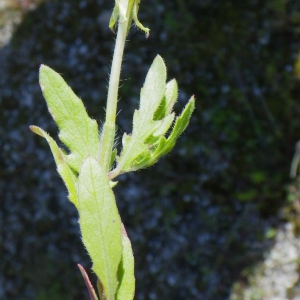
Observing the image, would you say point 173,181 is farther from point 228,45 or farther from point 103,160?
point 103,160

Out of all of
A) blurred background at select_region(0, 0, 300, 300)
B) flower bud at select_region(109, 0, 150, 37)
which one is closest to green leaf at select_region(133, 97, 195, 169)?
flower bud at select_region(109, 0, 150, 37)

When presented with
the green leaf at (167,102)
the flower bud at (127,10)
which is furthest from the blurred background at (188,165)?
the flower bud at (127,10)

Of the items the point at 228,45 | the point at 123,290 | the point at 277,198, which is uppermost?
the point at 123,290

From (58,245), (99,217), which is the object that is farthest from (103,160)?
(58,245)

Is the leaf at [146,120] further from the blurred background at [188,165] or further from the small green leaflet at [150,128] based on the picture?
the blurred background at [188,165]

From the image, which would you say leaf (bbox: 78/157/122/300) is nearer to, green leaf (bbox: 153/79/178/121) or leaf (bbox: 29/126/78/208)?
leaf (bbox: 29/126/78/208)

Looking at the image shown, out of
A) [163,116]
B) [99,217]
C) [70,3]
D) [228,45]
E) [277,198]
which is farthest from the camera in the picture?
[70,3]

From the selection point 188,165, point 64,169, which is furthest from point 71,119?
point 188,165
